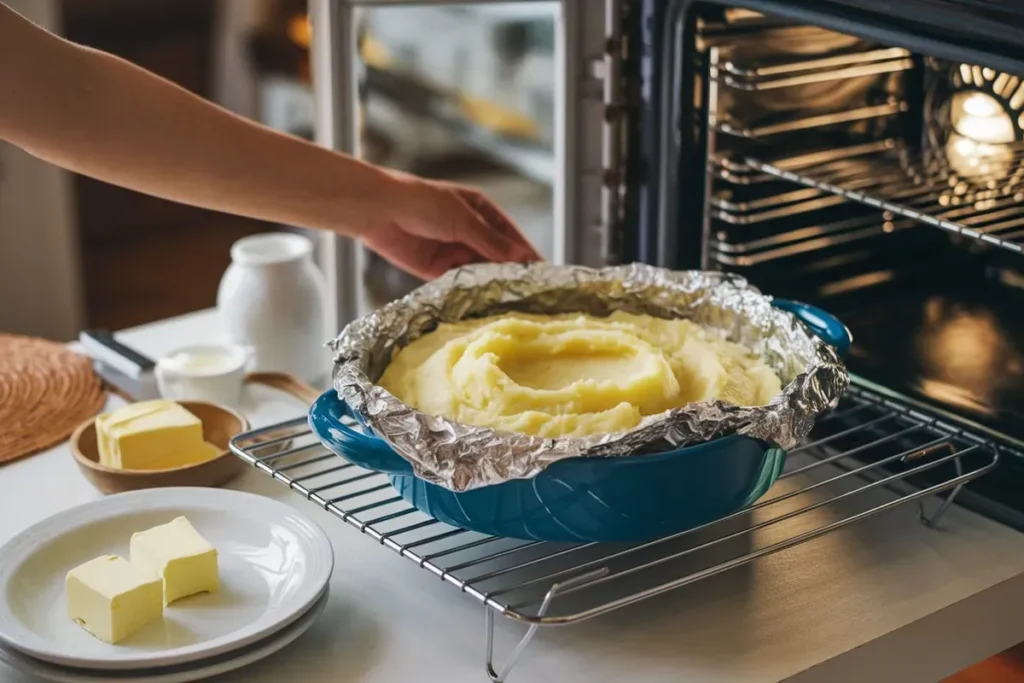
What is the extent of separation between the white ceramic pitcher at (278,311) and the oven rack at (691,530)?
8.2 inches

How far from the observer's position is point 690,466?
936mm

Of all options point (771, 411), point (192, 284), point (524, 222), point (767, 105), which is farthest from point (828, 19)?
point (192, 284)

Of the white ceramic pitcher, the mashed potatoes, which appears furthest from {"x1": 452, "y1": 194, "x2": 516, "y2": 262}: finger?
the white ceramic pitcher

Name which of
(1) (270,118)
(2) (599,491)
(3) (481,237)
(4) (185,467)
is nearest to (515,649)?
(2) (599,491)

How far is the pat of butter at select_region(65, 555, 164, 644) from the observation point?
94cm

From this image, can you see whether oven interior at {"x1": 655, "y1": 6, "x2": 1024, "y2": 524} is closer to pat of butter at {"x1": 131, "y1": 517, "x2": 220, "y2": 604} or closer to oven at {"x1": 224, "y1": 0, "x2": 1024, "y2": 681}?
oven at {"x1": 224, "y1": 0, "x2": 1024, "y2": 681}

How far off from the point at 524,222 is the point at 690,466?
124 cm

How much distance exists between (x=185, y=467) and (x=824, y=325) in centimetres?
60

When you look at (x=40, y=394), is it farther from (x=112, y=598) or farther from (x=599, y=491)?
(x=599, y=491)

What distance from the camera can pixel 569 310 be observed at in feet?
4.18

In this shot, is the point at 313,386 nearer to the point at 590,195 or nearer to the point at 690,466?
the point at 590,195

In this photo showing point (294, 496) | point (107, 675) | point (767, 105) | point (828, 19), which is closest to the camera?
point (107, 675)

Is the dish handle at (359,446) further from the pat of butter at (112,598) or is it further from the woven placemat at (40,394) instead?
the woven placemat at (40,394)

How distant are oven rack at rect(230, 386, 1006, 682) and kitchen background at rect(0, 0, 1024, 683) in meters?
0.19
